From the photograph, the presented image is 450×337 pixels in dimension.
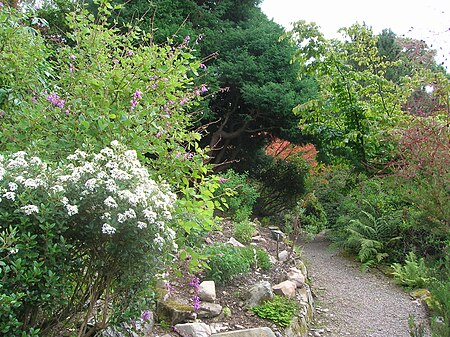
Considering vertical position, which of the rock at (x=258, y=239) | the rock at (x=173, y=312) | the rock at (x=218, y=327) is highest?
the rock at (x=258, y=239)

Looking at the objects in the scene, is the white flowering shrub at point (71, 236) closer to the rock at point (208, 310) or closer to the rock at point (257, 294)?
the rock at point (208, 310)

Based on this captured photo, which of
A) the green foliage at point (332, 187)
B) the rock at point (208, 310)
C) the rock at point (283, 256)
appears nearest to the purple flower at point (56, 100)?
the rock at point (208, 310)

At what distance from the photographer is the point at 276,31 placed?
33.8 ft

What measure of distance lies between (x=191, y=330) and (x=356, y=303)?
2.98 m

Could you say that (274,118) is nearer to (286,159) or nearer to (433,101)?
(286,159)

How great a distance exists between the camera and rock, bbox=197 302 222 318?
3.55m

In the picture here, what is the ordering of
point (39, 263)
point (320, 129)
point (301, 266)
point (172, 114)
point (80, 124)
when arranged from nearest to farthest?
point (39, 263)
point (80, 124)
point (172, 114)
point (301, 266)
point (320, 129)

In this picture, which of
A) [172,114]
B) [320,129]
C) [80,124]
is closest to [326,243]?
→ [320,129]

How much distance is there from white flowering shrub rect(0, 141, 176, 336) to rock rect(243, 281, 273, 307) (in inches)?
73.0

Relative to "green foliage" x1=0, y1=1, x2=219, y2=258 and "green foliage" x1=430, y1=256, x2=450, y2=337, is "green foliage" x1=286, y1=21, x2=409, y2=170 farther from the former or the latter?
"green foliage" x1=0, y1=1, x2=219, y2=258

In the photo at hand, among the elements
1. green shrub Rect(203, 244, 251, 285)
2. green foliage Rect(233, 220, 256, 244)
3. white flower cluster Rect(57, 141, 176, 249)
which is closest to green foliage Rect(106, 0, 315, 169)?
green foliage Rect(233, 220, 256, 244)

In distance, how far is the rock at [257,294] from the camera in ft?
13.0

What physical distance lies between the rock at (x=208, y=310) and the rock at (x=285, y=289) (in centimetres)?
89

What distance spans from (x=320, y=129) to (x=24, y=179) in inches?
301
